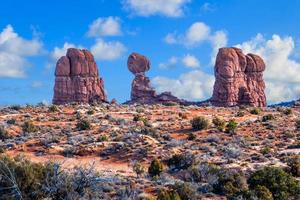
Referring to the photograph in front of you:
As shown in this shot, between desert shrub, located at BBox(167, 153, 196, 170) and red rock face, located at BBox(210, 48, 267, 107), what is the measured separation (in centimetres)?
5217

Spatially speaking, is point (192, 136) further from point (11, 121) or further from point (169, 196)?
point (169, 196)

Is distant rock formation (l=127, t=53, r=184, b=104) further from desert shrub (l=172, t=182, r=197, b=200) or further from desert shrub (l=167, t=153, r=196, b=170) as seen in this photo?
desert shrub (l=172, t=182, r=197, b=200)

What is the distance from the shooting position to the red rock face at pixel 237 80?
8531cm

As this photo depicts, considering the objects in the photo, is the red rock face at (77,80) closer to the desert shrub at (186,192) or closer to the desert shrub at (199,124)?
the desert shrub at (199,124)

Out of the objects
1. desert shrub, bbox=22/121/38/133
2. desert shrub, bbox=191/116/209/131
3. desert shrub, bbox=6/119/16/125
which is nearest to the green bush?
desert shrub, bbox=191/116/209/131

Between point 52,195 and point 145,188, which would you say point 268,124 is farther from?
point 52,195

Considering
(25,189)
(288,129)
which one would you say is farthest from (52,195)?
(288,129)

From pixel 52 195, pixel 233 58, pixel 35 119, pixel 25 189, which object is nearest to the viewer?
pixel 52 195

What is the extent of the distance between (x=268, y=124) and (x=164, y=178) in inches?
854

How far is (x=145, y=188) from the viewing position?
977 inches

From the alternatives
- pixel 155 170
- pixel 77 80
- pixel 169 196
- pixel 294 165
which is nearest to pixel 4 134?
pixel 155 170

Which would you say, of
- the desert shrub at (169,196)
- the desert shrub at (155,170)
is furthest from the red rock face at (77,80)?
the desert shrub at (169,196)

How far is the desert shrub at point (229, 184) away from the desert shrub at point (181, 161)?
5004mm

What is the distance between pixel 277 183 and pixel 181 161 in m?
8.69
